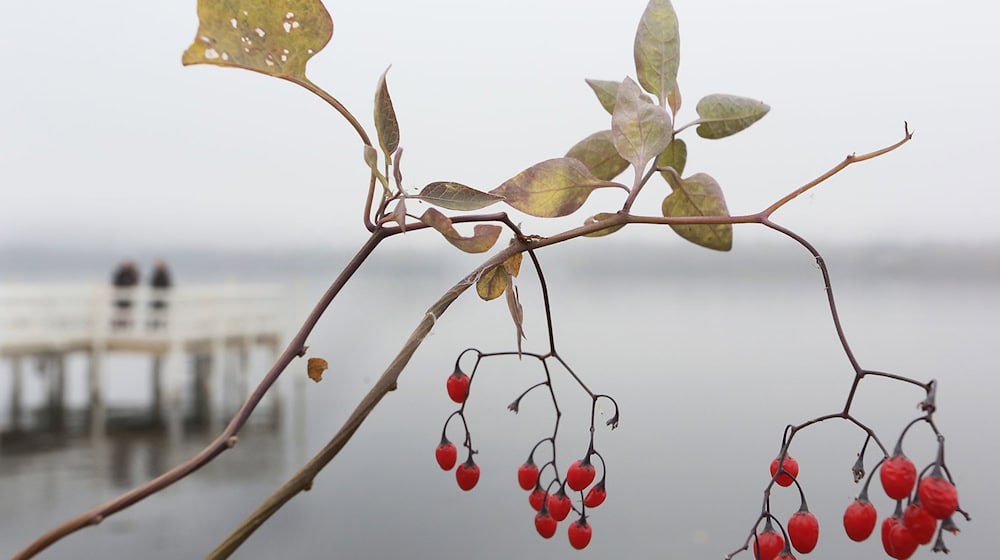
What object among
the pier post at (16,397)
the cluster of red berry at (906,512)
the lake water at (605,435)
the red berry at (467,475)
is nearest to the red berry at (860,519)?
the cluster of red berry at (906,512)

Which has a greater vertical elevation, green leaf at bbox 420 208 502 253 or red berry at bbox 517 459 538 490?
green leaf at bbox 420 208 502 253

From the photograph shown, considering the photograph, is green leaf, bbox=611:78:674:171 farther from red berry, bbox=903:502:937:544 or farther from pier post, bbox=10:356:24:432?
pier post, bbox=10:356:24:432

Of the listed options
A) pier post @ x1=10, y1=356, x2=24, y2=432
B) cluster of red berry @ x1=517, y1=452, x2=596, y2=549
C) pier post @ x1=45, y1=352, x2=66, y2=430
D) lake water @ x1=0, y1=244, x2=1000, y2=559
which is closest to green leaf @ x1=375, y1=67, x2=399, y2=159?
cluster of red berry @ x1=517, y1=452, x2=596, y2=549

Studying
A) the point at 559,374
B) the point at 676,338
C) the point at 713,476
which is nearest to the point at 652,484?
the point at 713,476

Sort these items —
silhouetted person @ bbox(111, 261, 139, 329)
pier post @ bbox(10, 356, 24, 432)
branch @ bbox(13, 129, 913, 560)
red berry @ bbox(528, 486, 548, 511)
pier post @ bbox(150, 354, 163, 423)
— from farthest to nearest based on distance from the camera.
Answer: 1. pier post @ bbox(150, 354, 163, 423)
2. pier post @ bbox(10, 356, 24, 432)
3. silhouetted person @ bbox(111, 261, 139, 329)
4. red berry @ bbox(528, 486, 548, 511)
5. branch @ bbox(13, 129, 913, 560)

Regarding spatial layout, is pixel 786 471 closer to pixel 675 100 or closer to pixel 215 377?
pixel 675 100

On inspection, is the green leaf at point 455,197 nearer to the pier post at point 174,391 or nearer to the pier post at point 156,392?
the pier post at point 174,391
